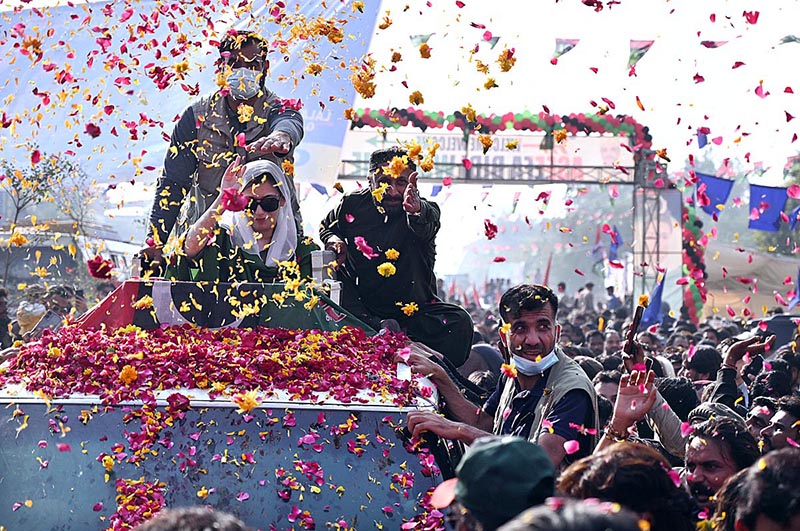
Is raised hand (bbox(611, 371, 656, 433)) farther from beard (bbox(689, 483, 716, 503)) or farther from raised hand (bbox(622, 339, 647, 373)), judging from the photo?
raised hand (bbox(622, 339, 647, 373))

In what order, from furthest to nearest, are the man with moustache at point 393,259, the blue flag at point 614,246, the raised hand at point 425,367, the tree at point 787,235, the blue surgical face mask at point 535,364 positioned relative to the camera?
the tree at point 787,235 → the blue flag at point 614,246 → the man with moustache at point 393,259 → the raised hand at point 425,367 → the blue surgical face mask at point 535,364

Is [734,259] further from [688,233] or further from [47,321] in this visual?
[47,321]

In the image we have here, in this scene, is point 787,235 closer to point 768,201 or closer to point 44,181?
point 768,201

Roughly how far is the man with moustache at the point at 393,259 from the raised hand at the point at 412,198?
0.02 meters

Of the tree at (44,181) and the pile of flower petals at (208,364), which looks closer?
the pile of flower petals at (208,364)

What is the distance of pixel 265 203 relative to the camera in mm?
6301

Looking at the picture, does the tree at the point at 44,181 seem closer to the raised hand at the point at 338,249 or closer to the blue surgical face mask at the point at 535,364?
the raised hand at the point at 338,249

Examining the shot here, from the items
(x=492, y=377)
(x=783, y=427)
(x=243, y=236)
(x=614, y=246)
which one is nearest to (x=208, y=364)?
(x=243, y=236)

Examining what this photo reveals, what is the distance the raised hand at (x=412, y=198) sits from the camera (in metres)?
6.73

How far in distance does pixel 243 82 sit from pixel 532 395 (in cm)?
324

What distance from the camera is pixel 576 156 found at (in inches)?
1276

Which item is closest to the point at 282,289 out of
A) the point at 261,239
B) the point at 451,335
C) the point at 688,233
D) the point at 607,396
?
the point at 261,239

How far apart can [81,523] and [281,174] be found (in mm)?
2758

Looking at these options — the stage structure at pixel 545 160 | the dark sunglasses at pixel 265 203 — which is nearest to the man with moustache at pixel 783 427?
the dark sunglasses at pixel 265 203
